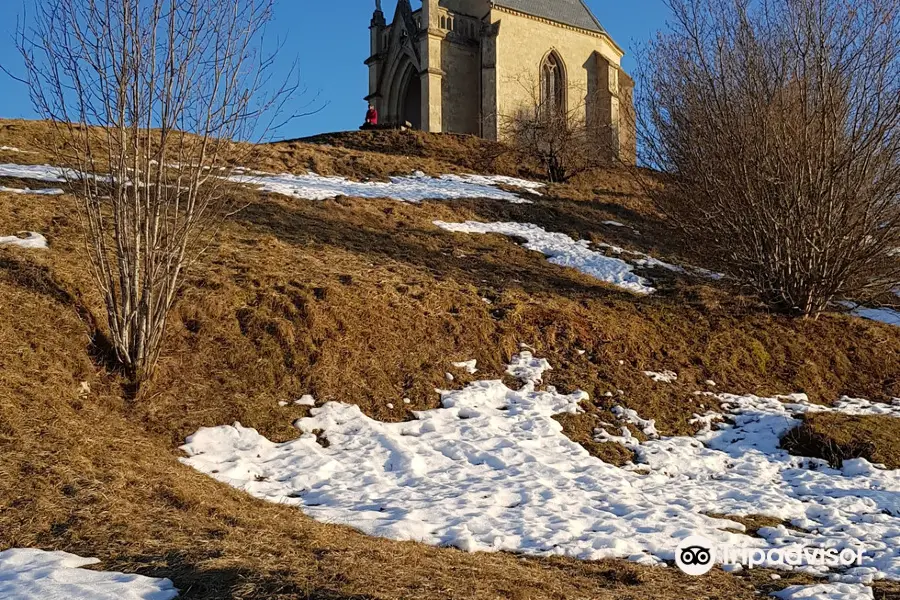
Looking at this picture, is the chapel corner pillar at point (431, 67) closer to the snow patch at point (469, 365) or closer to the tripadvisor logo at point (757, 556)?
the snow patch at point (469, 365)

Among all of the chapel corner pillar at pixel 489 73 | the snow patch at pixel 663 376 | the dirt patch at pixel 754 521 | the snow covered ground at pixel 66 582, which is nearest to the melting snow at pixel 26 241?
the snow covered ground at pixel 66 582

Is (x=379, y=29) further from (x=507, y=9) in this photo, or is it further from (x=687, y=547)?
(x=687, y=547)

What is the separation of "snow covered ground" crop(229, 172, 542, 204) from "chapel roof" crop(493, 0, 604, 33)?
13806mm

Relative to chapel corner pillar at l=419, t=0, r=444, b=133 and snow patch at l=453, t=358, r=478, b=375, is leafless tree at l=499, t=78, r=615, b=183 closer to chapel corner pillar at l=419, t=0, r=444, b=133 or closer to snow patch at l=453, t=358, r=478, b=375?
chapel corner pillar at l=419, t=0, r=444, b=133

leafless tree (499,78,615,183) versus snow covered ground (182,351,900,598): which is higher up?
leafless tree (499,78,615,183)

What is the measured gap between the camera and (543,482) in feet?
20.9

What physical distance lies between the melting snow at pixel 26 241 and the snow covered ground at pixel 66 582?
18.7 feet

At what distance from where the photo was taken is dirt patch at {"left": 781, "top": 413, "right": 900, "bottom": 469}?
7.36 meters

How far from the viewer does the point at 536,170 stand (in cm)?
2191

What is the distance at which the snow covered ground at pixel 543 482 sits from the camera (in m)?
5.20

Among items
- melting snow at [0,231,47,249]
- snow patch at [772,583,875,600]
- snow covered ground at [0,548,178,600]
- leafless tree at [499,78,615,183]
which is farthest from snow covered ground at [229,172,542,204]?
snow patch at [772,583,875,600]

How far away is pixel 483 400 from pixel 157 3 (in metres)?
5.13

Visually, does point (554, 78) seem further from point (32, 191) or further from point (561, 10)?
point (32, 191)

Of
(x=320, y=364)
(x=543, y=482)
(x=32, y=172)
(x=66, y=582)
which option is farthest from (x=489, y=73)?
(x=66, y=582)
